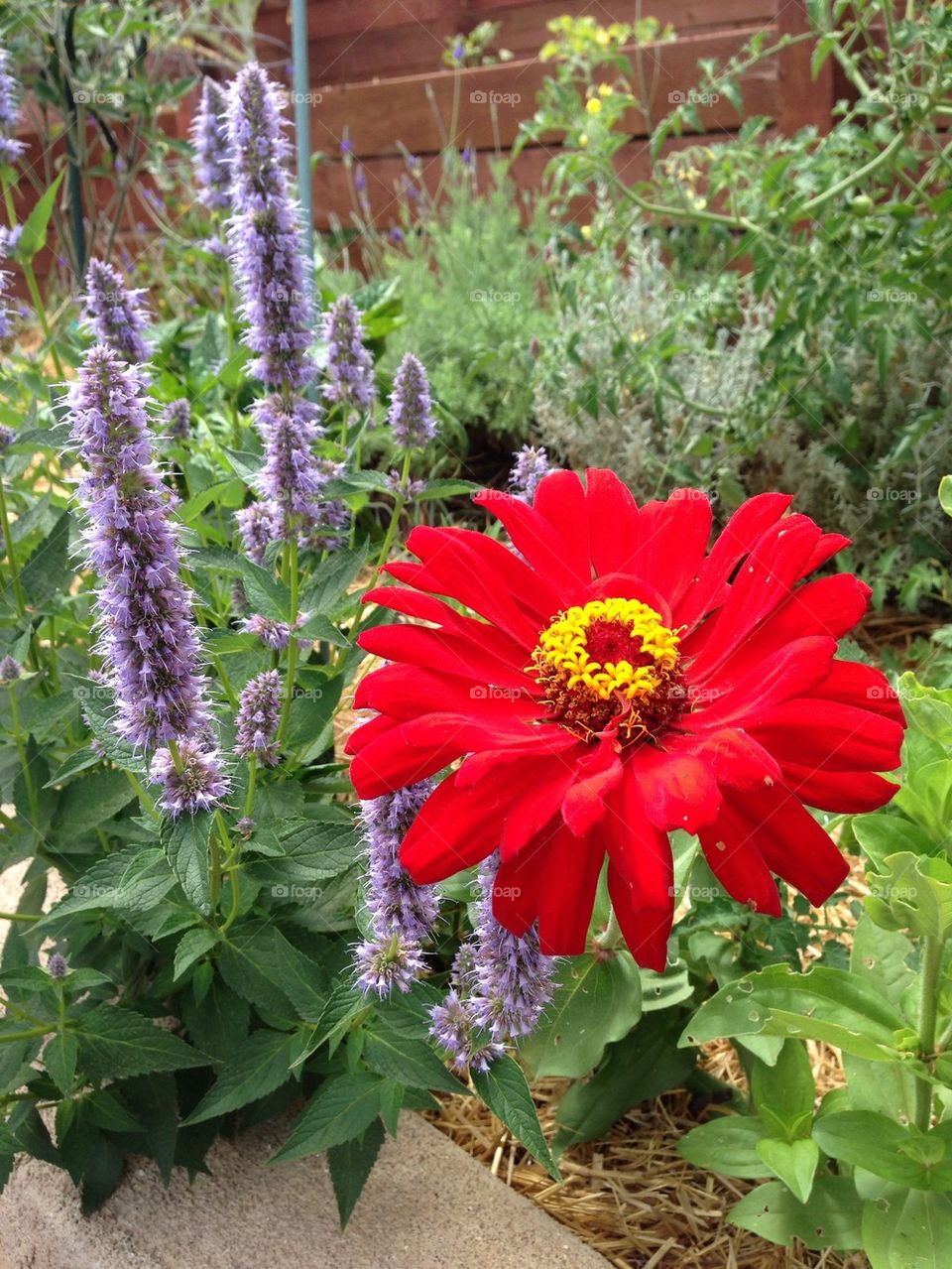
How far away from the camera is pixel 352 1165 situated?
1.48 meters

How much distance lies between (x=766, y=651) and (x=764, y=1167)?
69 centimetres

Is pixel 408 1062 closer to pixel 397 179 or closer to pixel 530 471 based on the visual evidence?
pixel 530 471

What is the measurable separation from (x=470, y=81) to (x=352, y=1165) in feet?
16.8

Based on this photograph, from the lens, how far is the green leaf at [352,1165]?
4.82 ft

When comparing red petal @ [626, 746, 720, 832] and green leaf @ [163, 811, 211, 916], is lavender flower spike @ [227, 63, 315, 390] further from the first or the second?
red petal @ [626, 746, 720, 832]

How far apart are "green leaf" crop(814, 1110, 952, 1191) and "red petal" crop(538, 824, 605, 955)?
1.56 ft

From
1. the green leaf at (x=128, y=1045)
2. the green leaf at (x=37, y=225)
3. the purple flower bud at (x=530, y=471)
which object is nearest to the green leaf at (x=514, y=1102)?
the green leaf at (x=128, y=1045)

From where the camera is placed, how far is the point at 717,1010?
1.31 meters

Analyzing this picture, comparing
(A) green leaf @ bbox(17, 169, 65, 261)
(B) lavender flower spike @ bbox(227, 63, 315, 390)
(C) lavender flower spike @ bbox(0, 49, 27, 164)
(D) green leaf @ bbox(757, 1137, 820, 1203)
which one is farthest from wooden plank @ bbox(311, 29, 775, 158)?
(D) green leaf @ bbox(757, 1137, 820, 1203)

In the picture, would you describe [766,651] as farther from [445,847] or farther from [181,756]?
[181,756]

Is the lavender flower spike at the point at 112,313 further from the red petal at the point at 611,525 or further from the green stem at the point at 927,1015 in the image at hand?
the green stem at the point at 927,1015

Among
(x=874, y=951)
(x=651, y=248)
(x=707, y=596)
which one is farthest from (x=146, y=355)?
(x=651, y=248)

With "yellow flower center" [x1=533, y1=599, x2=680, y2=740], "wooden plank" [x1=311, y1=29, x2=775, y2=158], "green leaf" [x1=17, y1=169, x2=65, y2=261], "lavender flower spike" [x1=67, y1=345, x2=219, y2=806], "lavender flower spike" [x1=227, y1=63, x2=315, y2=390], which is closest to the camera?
"lavender flower spike" [x1=67, y1=345, x2=219, y2=806]

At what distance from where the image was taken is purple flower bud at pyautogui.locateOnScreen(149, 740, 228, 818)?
117 cm
